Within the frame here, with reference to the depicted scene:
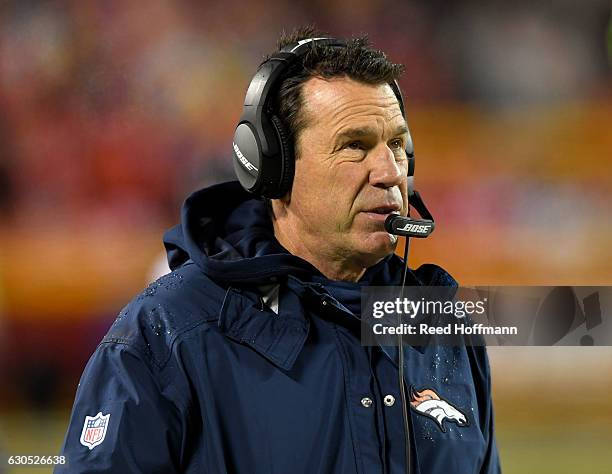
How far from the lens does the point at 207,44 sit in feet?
6.16

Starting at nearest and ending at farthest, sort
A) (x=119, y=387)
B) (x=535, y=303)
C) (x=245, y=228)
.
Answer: (x=119, y=387)
(x=245, y=228)
(x=535, y=303)

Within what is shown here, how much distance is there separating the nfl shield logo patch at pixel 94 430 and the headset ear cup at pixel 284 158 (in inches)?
12.8

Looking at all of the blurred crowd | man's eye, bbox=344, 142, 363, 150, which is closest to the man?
man's eye, bbox=344, 142, 363, 150

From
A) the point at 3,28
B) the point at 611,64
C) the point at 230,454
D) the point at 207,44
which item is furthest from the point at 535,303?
the point at 3,28

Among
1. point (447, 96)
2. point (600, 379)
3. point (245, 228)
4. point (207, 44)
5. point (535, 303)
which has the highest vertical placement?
point (207, 44)

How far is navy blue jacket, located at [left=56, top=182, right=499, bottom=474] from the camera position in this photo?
0.89 meters

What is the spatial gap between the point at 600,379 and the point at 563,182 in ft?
1.43

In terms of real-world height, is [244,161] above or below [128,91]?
below

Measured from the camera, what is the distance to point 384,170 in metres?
1.00

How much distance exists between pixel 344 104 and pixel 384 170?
0.09 meters

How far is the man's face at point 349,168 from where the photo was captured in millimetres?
1002

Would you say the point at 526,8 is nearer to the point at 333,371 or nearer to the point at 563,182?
the point at 563,182

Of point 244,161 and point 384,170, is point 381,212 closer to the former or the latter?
point 384,170

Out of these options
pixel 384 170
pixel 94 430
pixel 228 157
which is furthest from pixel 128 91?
pixel 94 430
